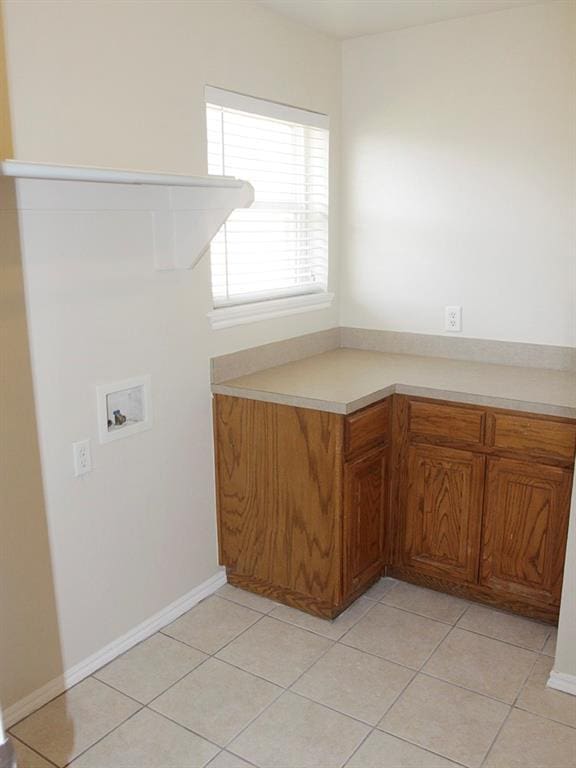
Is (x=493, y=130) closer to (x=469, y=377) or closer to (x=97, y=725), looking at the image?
(x=469, y=377)

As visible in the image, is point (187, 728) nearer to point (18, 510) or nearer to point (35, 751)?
point (35, 751)

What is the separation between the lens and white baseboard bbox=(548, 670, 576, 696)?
223 centimetres

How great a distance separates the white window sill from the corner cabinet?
0.32 meters

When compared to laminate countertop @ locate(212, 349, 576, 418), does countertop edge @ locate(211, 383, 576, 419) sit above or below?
below

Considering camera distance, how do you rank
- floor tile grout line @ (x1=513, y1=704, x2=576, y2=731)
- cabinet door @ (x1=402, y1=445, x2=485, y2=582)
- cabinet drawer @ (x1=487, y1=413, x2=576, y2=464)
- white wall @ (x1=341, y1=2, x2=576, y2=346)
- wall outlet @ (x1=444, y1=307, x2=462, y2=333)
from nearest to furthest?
floor tile grout line @ (x1=513, y1=704, x2=576, y2=731) < cabinet drawer @ (x1=487, y1=413, x2=576, y2=464) < cabinet door @ (x1=402, y1=445, x2=485, y2=582) < white wall @ (x1=341, y1=2, x2=576, y2=346) < wall outlet @ (x1=444, y1=307, x2=462, y2=333)

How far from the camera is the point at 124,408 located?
2344mm

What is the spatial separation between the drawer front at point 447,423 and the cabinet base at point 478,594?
587 millimetres


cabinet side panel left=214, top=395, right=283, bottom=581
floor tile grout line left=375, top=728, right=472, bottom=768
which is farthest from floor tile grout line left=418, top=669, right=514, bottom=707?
cabinet side panel left=214, top=395, right=283, bottom=581

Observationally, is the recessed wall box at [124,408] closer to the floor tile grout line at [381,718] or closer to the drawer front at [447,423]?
the drawer front at [447,423]

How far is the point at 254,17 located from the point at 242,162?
21.3 inches

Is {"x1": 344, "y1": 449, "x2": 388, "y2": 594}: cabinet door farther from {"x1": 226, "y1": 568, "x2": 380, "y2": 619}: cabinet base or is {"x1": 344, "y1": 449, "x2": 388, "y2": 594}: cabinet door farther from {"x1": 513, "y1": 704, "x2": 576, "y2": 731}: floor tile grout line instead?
{"x1": 513, "y1": 704, "x2": 576, "y2": 731}: floor tile grout line

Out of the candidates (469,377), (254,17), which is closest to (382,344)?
(469,377)

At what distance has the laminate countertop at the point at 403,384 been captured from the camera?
8.07 ft

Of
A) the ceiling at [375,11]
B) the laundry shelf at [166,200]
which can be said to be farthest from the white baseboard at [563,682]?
the ceiling at [375,11]
